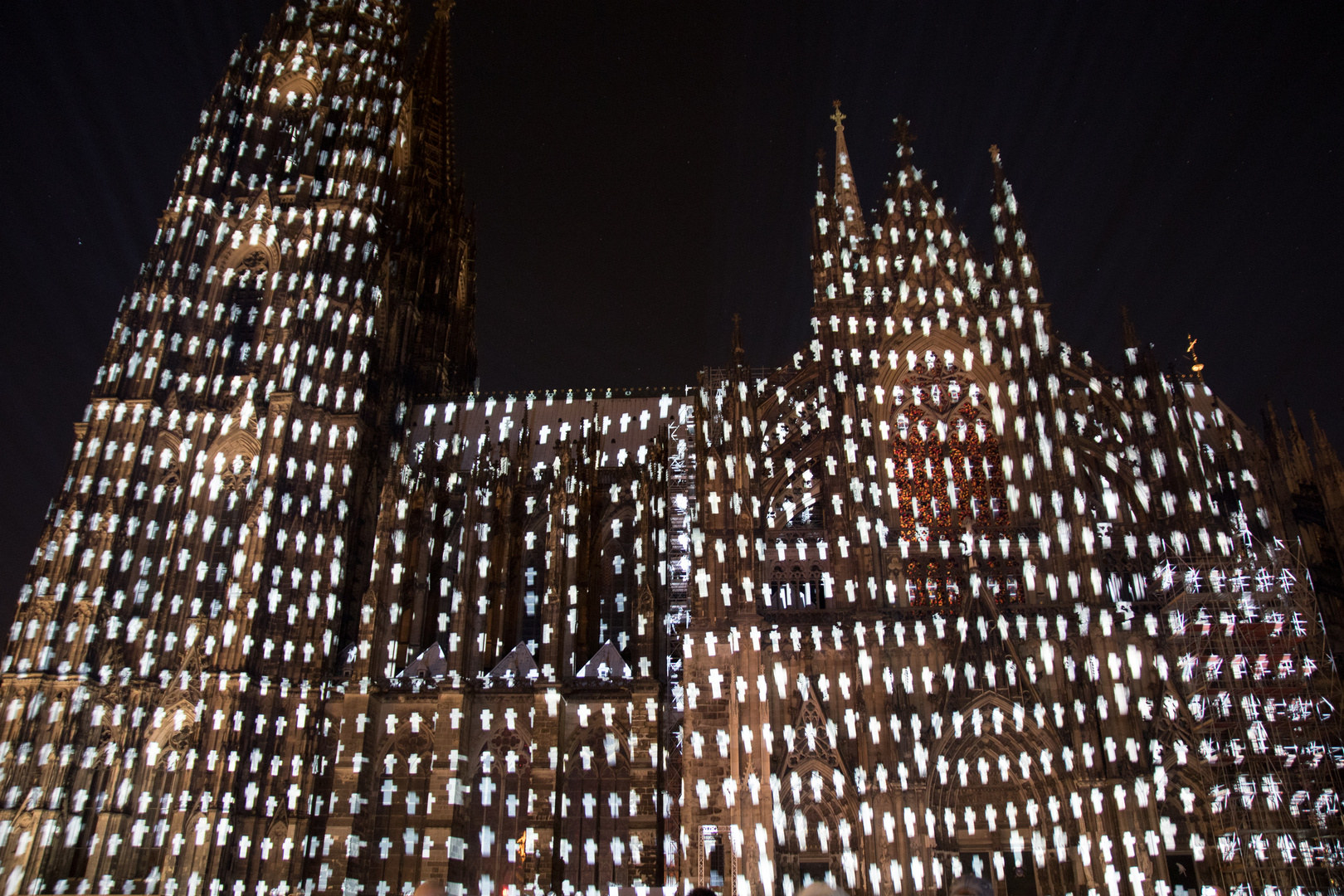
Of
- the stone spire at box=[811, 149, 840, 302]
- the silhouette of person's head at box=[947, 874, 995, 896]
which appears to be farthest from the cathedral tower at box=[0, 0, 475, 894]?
the silhouette of person's head at box=[947, 874, 995, 896]

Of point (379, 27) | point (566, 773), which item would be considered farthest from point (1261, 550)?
point (379, 27)

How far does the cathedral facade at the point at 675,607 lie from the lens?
2664 centimetres

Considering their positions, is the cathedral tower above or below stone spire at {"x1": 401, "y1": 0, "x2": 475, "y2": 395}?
below

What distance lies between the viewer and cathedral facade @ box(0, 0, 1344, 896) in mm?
26641

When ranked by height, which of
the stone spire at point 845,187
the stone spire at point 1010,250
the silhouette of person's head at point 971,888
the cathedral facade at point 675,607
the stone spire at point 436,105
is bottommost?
the silhouette of person's head at point 971,888

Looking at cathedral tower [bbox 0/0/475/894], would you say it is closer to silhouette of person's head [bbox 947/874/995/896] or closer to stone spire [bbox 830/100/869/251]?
stone spire [bbox 830/100/869/251]

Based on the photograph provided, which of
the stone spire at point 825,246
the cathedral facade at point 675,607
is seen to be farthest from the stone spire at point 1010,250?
the stone spire at point 825,246

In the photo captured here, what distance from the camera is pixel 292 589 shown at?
35344 millimetres

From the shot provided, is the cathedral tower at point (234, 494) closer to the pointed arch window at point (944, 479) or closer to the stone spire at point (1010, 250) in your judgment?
the pointed arch window at point (944, 479)

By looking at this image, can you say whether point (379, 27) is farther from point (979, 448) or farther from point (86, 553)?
point (979, 448)

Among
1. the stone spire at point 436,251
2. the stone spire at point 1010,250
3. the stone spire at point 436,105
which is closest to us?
the stone spire at point 1010,250

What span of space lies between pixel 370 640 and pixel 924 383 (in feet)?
69.5

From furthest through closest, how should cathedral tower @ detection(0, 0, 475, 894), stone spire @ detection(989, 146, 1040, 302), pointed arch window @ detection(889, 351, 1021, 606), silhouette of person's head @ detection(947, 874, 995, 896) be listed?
1. stone spire @ detection(989, 146, 1040, 302)
2. cathedral tower @ detection(0, 0, 475, 894)
3. pointed arch window @ detection(889, 351, 1021, 606)
4. silhouette of person's head @ detection(947, 874, 995, 896)

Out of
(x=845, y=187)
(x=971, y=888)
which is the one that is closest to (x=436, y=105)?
(x=845, y=187)
